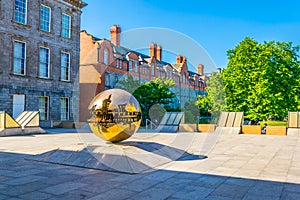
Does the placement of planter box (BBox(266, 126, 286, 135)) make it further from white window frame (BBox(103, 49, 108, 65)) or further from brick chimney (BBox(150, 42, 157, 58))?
white window frame (BBox(103, 49, 108, 65))

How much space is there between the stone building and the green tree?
61.3 feet

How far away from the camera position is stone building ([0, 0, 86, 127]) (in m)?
23.7

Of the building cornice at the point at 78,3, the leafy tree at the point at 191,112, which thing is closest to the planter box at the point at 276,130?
the leafy tree at the point at 191,112

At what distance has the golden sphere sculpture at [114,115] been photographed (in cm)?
827

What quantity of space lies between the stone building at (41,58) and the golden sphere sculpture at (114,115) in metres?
18.5

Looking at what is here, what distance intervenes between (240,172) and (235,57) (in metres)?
26.4

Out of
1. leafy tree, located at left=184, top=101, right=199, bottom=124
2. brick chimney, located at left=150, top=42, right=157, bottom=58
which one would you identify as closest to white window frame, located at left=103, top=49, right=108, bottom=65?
leafy tree, located at left=184, top=101, right=199, bottom=124

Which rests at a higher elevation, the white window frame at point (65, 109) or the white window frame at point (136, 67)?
the white window frame at point (136, 67)

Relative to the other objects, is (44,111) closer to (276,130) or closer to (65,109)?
(65,109)

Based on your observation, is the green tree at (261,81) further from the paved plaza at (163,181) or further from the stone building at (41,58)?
the paved plaza at (163,181)

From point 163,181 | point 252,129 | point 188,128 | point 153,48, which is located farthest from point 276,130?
point 163,181

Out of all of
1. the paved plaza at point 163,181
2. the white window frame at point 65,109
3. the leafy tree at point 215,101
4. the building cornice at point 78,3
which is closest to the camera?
the paved plaza at point 163,181

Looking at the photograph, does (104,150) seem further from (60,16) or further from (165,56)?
(60,16)

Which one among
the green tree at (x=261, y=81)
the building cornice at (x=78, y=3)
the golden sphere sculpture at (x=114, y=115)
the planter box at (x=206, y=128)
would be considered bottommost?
the planter box at (x=206, y=128)
